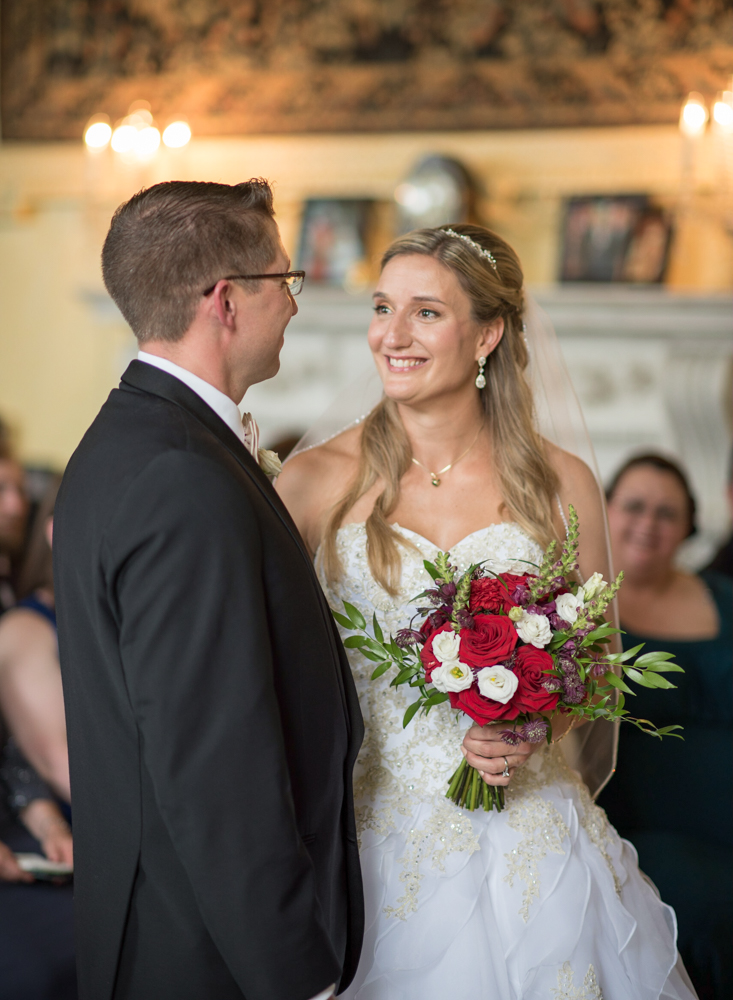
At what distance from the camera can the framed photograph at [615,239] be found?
5.52m

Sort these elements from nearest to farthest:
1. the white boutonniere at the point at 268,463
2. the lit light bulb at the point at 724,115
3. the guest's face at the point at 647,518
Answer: the white boutonniere at the point at 268,463
the guest's face at the point at 647,518
the lit light bulb at the point at 724,115

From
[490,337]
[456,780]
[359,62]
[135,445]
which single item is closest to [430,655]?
[456,780]

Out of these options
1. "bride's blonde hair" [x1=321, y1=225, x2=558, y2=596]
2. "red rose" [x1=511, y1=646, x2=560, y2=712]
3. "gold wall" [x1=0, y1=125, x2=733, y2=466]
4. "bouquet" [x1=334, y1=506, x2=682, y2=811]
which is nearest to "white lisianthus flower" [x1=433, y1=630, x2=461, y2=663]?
"bouquet" [x1=334, y1=506, x2=682, y2=811]

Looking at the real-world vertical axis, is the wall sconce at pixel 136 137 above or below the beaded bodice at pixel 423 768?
above

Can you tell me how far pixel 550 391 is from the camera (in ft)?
9.27

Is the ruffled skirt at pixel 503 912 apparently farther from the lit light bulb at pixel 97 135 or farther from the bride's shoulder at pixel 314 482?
the lit light bulb at pixel 97 135

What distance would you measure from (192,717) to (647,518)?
287 cm

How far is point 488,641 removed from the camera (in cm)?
187

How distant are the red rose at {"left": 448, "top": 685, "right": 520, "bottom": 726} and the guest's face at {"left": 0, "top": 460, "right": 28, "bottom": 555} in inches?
112

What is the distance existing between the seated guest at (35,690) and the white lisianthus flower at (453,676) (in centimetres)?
190

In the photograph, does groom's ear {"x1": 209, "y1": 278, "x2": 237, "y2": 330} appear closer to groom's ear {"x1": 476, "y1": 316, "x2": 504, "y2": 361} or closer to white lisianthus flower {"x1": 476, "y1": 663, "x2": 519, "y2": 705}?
white lisianthus flower {"x1": 476, "y1": 663, "x2": 519, "y2": 705}

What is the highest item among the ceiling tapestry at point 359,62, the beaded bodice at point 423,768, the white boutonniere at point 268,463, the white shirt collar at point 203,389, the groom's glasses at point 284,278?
the ceiling tapestry at point 359,62

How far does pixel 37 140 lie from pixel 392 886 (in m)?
5.82

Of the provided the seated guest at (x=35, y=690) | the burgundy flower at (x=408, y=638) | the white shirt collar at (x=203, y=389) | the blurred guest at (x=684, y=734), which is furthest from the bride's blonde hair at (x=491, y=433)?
the seated guest at (x=35, y=690)
